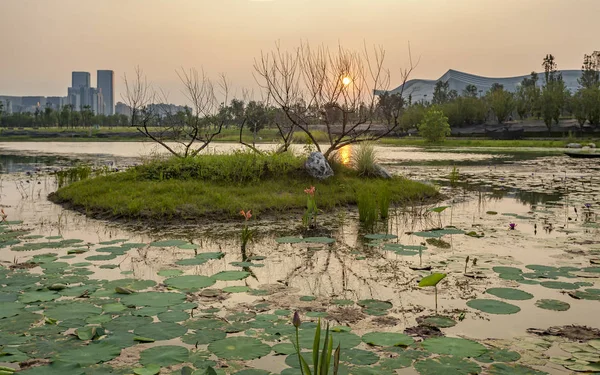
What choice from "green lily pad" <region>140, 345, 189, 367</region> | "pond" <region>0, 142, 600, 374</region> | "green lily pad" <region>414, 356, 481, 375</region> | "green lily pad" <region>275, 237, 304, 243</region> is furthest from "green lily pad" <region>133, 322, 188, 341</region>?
"green lily pad" <region>275, 237, 304, 243</region>

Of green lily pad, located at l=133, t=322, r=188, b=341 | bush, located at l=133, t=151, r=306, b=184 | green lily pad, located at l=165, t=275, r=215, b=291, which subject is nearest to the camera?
green lily pad, located at l=133, t=322, r=188, b=341

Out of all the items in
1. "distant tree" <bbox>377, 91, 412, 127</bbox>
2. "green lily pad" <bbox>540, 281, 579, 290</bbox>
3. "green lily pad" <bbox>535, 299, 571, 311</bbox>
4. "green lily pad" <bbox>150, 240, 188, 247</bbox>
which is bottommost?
"green lily pad" <bbox>150, 240, 188, 247</bbox>

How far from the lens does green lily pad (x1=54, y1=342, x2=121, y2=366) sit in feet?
10.8

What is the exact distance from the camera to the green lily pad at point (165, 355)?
3318 millimetres

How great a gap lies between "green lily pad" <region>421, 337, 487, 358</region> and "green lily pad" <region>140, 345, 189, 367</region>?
176cm

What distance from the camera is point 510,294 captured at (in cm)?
491

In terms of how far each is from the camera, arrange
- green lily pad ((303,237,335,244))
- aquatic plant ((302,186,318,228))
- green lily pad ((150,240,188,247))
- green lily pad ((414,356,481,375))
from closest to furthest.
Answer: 1. green lily pad ((414,356,481,375))
2. green lily pad ((150,240,188,247))
3. green lily pad ((303,237,335,244))
4. aquatic plant ((302,186,318,228))

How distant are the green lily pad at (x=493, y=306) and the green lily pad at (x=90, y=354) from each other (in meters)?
3.15

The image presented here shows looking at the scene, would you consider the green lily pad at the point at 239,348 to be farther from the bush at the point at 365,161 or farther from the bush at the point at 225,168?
the bush at the point at 365,161

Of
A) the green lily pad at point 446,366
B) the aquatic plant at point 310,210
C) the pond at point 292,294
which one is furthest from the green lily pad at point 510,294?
the aquatic plant at point 310,210

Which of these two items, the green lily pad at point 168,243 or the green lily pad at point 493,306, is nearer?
the green lily pad at point 493,306

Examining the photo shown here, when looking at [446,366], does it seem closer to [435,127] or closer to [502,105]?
[435,127]

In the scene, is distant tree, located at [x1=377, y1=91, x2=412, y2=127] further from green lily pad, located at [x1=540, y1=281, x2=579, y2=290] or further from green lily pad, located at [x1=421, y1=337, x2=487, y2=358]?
green lily pad, located at [x1=421, y1=337, x2=487, y2=358]

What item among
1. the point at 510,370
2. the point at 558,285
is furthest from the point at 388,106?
the point at 510,370
